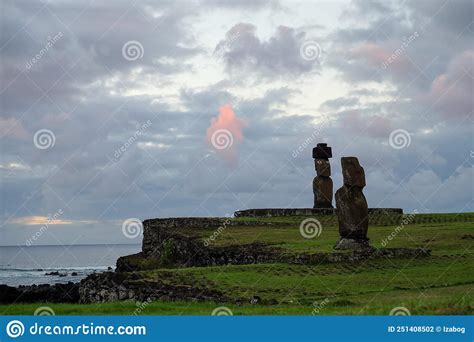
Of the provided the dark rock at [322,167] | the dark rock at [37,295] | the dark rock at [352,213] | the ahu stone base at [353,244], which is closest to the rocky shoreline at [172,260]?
the dark rock at [37,295]

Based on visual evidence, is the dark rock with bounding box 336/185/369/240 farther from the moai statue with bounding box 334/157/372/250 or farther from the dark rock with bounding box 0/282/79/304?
the dark rock with bounding box 0/282/79/304

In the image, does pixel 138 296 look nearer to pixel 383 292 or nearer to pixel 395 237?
pixel 383 292

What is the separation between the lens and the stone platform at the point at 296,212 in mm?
59656

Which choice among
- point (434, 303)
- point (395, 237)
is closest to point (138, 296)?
point (434, 303)

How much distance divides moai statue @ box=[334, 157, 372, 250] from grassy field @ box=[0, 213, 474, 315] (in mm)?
1739

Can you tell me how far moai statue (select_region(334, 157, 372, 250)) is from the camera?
35.7 metres

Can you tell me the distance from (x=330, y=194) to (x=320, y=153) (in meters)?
3.96

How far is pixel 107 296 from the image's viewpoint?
94.9 feet

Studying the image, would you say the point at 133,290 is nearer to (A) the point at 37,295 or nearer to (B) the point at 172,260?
(A) the point at 37,295

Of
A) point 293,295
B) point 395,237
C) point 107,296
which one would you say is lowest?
point 293,295

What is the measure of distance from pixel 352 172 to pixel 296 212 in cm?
2770

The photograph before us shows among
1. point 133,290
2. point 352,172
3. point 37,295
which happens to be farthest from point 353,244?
point 37,295

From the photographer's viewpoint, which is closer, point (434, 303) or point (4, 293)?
point (434, 303)

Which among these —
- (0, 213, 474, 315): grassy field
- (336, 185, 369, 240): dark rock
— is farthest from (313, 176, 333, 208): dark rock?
(336, 185, 369, 240): dark rock
